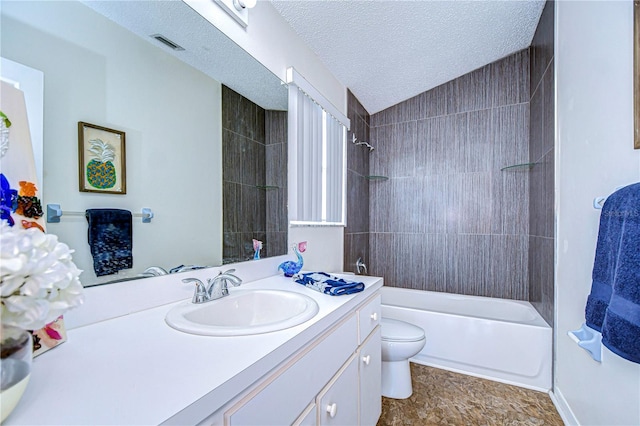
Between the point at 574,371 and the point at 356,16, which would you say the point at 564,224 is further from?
the point at 356,16

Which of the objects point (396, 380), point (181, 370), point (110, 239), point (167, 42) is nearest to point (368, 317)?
point (396, 380)

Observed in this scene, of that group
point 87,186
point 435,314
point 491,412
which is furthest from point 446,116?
point 87,186

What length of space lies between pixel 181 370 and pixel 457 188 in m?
2.79

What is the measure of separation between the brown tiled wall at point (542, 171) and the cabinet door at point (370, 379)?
130cm

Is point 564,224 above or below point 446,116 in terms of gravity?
below

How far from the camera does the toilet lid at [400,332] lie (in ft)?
6.14

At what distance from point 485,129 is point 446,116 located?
37 centimetres

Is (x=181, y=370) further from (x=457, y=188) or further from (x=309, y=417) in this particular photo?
(x=457, y=188)

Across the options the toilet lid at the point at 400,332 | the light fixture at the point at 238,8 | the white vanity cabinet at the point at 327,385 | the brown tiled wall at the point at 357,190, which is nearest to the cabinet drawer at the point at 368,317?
the white vanity cabinet at the point at 327,385

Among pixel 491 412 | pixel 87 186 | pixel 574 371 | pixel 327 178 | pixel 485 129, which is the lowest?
pixel 491 412

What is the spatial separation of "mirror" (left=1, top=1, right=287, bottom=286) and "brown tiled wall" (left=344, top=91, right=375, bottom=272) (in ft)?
3.52

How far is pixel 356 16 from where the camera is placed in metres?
1.82

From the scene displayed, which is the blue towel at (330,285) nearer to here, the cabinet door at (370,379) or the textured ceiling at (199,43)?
the cabinet door at (370,379)

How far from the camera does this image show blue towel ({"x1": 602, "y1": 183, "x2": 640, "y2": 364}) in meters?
0.84
